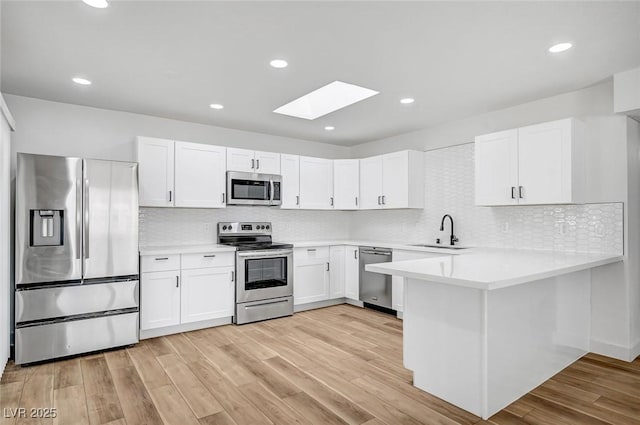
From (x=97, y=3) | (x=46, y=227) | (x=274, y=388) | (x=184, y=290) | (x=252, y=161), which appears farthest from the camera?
(x=252, y=161)

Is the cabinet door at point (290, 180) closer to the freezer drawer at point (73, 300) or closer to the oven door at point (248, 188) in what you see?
the oven door at point (248, 188)

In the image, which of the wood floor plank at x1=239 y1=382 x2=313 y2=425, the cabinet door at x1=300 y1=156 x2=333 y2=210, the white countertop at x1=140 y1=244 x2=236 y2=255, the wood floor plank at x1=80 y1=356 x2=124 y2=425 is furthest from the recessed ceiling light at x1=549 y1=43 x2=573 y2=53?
the wood floor plank at x1=80 y1=356 x2=124 y2=425

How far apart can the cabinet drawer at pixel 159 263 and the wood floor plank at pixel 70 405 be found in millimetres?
1317

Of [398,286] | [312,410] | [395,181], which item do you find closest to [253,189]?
[395,181]

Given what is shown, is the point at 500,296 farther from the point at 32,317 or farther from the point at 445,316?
the point at 32,317

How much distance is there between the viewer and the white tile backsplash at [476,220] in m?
3.52

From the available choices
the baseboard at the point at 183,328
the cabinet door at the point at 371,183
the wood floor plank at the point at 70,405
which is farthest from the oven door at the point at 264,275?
the wood floor plank at the point at 70,405

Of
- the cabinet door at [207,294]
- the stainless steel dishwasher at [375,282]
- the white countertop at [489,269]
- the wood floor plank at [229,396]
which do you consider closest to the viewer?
the white countertop at [489,269]

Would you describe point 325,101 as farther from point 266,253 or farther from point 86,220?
point 86,220

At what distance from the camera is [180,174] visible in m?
4.40

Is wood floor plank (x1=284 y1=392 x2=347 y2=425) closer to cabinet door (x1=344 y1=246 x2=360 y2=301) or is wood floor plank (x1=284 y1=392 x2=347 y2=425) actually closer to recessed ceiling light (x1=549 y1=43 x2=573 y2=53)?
cabinet door (x1=344 y1=246 x2=360 y2=301)

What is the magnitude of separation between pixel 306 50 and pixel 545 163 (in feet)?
8.23

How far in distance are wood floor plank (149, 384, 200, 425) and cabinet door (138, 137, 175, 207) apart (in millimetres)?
2160

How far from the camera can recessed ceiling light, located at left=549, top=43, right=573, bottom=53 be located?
2655mm
